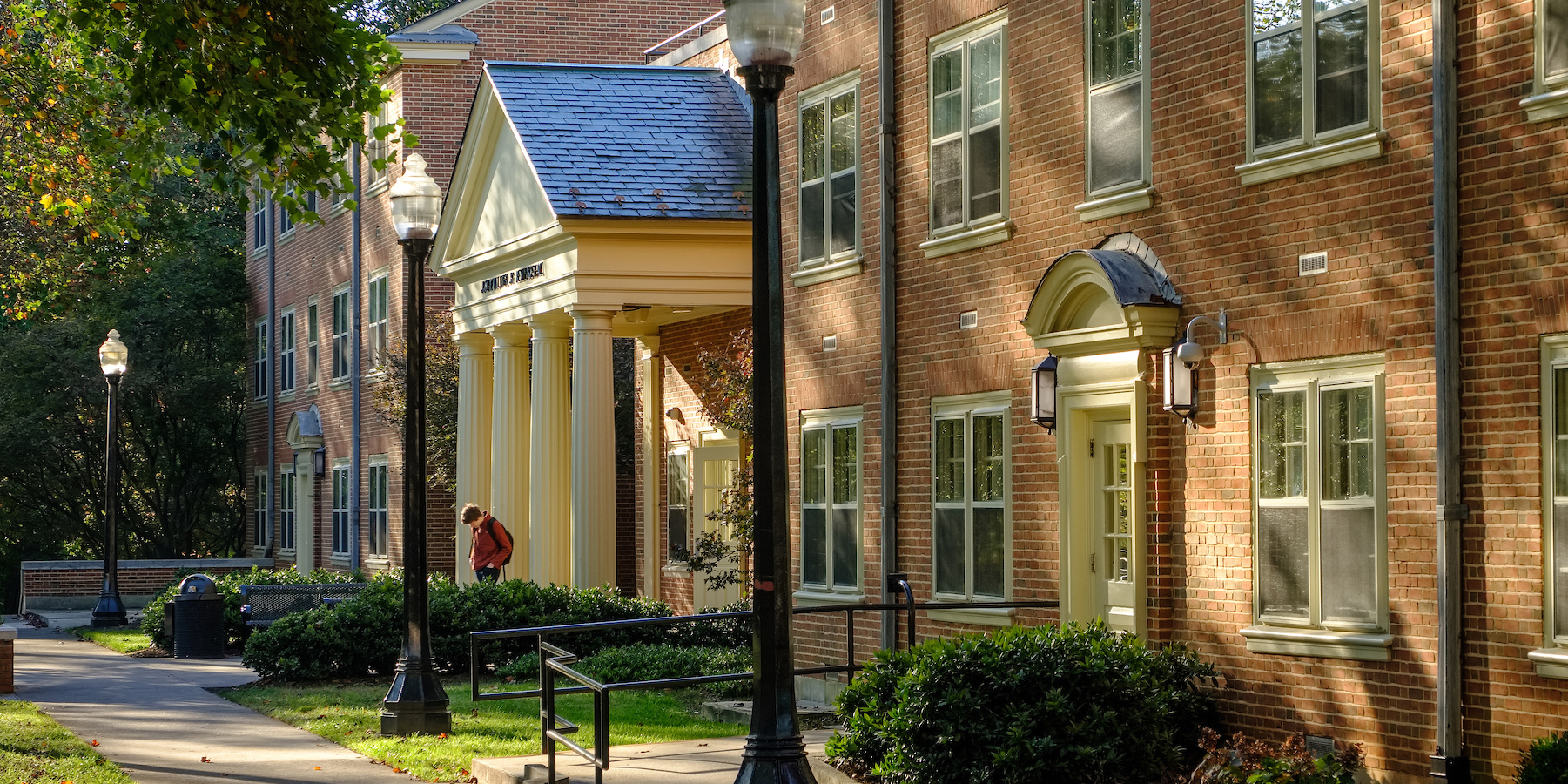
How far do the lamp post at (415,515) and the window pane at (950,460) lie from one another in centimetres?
435

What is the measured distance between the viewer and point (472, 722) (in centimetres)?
1490

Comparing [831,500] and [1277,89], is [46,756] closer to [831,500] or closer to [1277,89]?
[831,500]

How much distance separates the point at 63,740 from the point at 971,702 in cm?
A: 770

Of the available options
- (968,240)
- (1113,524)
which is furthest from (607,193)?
(1113,524)

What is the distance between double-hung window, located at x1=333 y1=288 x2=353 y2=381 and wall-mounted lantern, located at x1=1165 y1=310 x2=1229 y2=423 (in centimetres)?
2389

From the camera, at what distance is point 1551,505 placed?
9.29 metres

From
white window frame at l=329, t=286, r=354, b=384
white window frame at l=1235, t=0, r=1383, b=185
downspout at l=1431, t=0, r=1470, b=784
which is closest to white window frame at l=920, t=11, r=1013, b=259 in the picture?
white window frame at l=1235, t=0, r=1383, b=185

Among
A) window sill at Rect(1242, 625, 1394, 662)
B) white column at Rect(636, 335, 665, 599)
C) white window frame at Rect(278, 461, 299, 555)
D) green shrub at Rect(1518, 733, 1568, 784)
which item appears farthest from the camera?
white window frame at Rect(278, 461, 299, 555)

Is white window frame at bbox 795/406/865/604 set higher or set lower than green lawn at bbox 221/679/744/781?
higher

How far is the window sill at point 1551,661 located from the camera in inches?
360

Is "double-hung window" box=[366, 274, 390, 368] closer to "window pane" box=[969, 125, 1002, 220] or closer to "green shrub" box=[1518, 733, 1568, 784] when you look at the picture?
"window pane" box=[969, 125, 1002, 220]

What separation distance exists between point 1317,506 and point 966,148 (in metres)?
5.10

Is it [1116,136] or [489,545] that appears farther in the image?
[489,545]

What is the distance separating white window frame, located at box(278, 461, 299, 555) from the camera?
37719 millimetres
